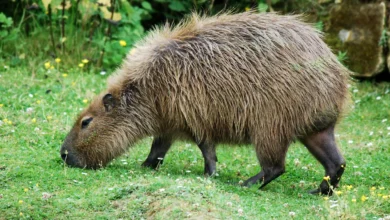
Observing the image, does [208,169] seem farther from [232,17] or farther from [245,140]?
[232,17]

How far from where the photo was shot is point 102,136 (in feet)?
21.4

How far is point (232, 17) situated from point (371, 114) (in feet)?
9.90

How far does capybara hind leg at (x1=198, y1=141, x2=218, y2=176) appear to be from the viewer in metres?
6.50

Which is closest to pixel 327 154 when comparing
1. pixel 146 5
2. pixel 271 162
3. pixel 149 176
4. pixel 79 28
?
pixel 271 162

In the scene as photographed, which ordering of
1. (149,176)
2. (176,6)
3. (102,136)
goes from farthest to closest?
(176,6) → (102,136) → (149,176)

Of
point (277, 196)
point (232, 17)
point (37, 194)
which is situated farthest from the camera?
point (232, 17)

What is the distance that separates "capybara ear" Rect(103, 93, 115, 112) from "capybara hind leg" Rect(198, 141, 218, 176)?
0.85 metres

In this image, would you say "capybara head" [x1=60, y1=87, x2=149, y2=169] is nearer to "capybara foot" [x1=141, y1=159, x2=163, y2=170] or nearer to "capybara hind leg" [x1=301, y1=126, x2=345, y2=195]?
"capybara foot" [x1=141, y1=159, x2=163, y2=170]

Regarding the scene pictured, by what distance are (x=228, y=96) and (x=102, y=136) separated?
1.19m

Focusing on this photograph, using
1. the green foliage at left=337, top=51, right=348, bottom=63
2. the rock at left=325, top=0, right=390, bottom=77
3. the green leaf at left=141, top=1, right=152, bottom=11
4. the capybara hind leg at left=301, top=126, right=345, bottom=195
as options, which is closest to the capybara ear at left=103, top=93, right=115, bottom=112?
the capybara hind leg at left=301, top=126, right=345, bottom=195

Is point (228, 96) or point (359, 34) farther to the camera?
point (359, 34)

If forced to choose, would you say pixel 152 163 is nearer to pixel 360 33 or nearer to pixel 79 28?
pixel 79 28

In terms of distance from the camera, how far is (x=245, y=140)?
6.30 meters

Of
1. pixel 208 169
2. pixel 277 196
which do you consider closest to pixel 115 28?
pixel 208 169
